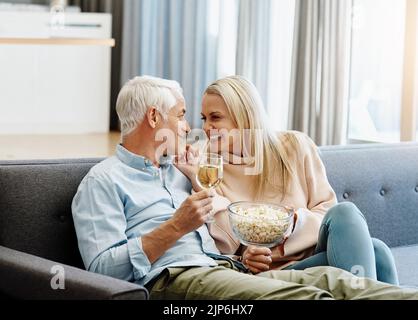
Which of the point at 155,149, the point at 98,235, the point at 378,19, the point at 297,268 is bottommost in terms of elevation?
the point at 297,268

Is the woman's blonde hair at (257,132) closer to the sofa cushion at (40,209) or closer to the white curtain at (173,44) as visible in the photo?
the sofa cushion at (40,209)

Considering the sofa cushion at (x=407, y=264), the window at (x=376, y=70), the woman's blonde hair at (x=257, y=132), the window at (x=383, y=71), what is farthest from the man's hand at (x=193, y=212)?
the window at (x=376, y=70)

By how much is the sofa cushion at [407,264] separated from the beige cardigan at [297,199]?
344 mm

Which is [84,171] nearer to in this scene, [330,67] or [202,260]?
[202,260]

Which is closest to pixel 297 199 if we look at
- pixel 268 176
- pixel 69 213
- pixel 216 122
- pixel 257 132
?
pixel 268 176

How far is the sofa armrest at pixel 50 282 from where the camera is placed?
1.53m

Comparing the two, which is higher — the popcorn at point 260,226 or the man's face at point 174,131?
the man's face at point 174,131

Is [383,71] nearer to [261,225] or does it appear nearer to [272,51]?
[272,51]

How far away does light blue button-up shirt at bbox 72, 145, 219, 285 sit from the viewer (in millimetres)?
1812

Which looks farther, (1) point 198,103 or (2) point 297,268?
(1) point 198,103
